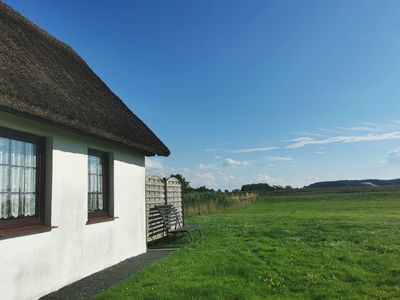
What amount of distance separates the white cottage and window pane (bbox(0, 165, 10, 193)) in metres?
0.01

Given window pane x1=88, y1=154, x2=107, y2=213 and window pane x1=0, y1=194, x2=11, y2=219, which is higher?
window pane x1=88, y1=154, x2=107, y2=213

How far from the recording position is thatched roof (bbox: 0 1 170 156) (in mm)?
6594

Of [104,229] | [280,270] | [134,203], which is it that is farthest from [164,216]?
[280,270]

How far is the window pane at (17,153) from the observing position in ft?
21.6

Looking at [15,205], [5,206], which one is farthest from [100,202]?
[5,206]

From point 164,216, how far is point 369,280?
23.3 ft

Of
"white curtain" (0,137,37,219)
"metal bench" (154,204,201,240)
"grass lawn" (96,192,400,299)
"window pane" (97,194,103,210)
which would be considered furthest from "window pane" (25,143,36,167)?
"metal bench" (154,204,201,240)

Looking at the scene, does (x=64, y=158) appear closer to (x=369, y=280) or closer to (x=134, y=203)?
(x=134, y=203)

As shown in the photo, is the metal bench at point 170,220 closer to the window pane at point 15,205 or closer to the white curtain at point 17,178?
the white curtain at point 17,178

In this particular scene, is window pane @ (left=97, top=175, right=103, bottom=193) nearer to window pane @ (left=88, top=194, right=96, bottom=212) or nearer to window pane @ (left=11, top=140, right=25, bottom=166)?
window pane @ (left=88, top=194, right=96, bottom=212)

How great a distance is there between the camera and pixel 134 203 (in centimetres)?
1138

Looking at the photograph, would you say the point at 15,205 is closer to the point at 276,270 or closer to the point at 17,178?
the point at 17,178

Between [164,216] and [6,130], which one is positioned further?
[164,216]

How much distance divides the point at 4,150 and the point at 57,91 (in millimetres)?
2118
